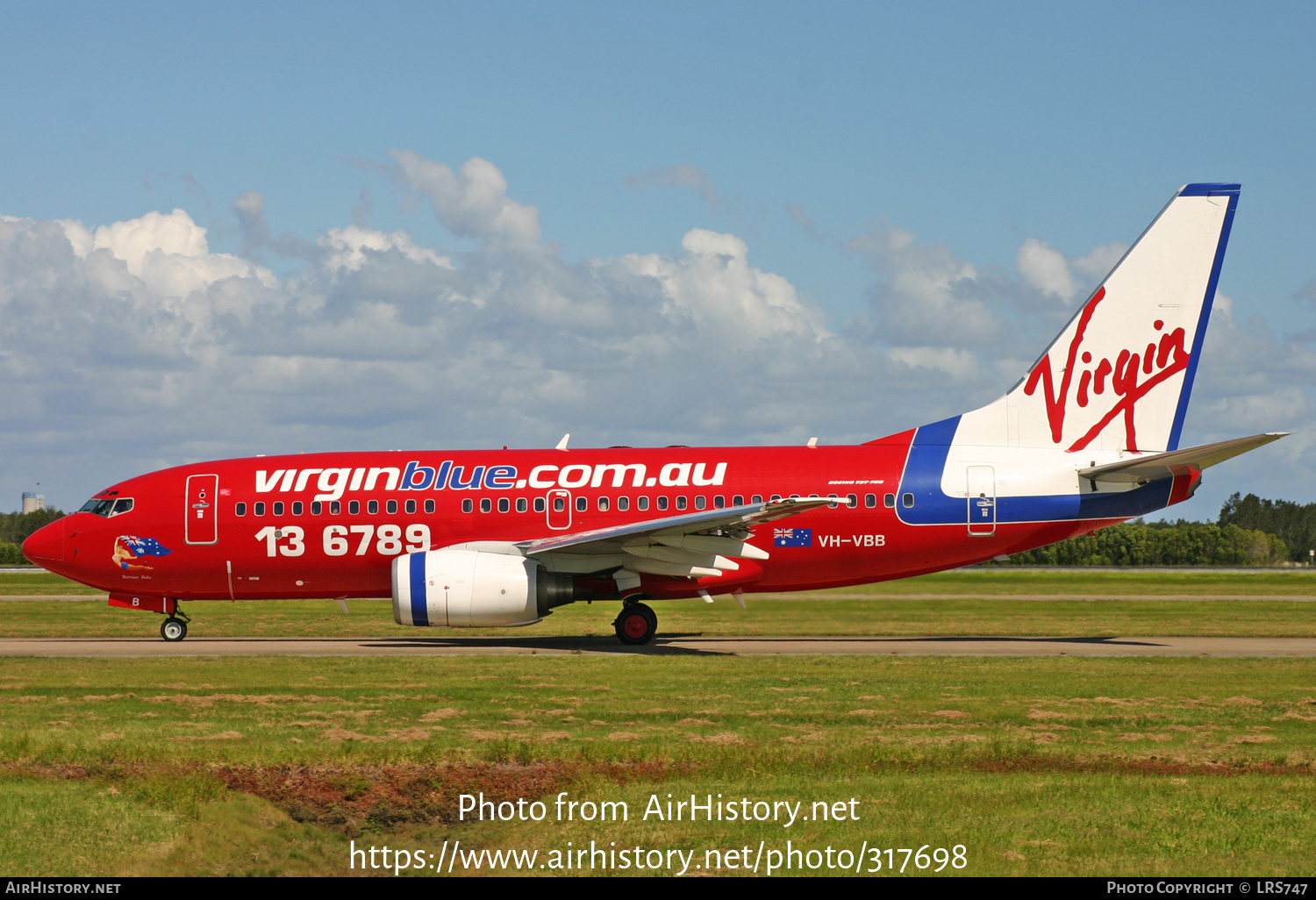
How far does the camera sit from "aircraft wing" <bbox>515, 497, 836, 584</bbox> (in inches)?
961

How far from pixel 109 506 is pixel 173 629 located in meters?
3.22

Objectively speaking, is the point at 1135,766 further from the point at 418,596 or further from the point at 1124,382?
the point at 1124,382

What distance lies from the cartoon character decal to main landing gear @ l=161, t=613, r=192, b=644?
143 centimetres

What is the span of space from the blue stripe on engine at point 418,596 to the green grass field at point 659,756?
1.61 metres

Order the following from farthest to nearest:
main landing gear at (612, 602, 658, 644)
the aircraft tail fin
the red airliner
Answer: the aircraft tail fin
the red airliner
main landing gear at (612, 602, 658, 644)

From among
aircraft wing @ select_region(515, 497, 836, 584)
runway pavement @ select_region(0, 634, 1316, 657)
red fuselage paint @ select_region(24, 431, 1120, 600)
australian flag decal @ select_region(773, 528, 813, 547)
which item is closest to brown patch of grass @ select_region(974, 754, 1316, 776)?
runway pavement @ select_region(0, 634, 1316, 657)

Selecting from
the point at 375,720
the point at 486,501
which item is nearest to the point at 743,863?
the point at 375,720

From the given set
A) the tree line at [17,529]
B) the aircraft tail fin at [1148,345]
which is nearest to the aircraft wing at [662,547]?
the aircraft tail fin at [1148,345]

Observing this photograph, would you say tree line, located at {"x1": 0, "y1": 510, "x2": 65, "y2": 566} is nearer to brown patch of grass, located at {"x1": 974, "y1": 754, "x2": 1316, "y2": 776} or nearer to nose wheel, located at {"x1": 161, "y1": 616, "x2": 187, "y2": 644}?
nose wheel, located at {"x1": 161, "y1": 616, "x2": 187, "y2": 644}

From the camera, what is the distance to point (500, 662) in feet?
71.7

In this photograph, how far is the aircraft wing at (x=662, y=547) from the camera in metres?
24.4
